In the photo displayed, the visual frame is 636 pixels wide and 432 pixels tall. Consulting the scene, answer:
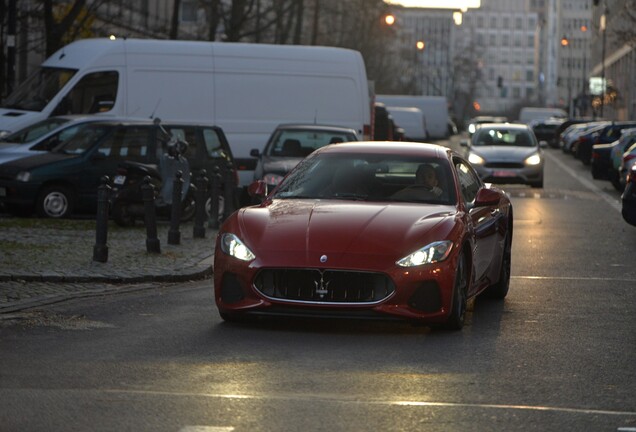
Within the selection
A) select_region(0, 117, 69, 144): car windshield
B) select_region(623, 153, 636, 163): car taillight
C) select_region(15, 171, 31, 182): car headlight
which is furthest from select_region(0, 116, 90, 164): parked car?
select_region(623, 153, 636, 163): car taillight

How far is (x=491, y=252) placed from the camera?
12789 mm

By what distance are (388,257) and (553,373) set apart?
181 cm

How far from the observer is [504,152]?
125 ft

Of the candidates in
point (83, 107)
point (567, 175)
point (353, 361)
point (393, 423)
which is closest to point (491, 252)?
point (353, 361)

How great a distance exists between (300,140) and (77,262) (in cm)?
1036

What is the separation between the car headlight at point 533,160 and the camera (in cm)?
3788

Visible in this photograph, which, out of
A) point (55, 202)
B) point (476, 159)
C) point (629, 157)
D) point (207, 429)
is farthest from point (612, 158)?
point (207, 429)

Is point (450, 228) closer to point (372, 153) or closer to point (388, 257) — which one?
point (388, 257)

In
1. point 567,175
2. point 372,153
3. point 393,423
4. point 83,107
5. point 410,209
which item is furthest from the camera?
point 567,175

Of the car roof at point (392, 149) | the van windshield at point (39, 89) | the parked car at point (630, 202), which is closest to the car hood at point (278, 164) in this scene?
the van windshield at point (39, 89)

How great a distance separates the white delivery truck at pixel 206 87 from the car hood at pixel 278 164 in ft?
14.2

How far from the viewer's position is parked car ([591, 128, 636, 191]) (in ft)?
127

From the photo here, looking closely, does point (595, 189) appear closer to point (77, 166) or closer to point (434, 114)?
point (77, 166)

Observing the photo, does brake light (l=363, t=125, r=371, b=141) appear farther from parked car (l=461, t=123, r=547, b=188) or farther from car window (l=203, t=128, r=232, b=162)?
car window (l=203, t=128, r=232, b=162)
